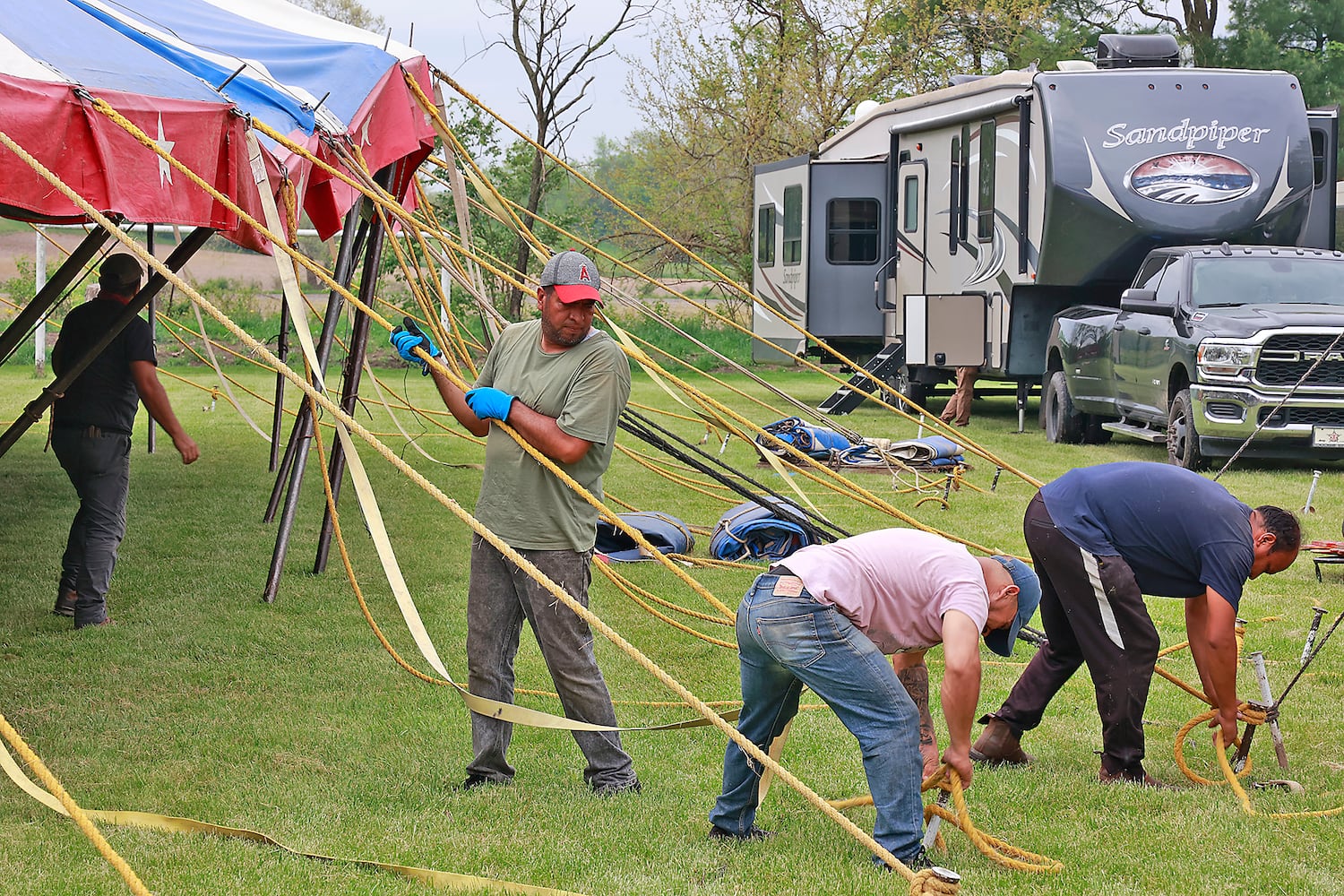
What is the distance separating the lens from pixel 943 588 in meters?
3.79

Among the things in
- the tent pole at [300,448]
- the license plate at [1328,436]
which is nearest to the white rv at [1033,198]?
the license plate at [1328,436]

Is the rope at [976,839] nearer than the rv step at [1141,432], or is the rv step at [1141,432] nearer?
the rope at [976,839]

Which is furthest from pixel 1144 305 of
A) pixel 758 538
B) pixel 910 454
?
pixel 758 538

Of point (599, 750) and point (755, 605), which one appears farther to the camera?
point (599, 750)

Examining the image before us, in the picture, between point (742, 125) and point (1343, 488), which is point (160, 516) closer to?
point (1343, 488)

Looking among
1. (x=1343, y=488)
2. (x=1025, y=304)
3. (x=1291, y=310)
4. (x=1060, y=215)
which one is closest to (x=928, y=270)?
(x=1025, y=304)

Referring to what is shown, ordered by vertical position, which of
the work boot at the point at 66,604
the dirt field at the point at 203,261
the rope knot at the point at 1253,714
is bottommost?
the work boot at the point at 66,604

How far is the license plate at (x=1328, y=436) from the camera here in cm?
1182

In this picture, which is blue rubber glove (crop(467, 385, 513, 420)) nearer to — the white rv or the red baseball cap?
the red baseball cap

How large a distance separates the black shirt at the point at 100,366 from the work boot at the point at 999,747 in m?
4.47

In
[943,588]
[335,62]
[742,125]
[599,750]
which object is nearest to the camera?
[943,588]

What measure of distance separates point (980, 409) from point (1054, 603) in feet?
48.8

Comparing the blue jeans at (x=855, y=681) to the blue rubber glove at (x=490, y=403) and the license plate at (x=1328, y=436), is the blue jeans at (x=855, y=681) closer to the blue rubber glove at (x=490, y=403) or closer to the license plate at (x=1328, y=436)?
the blue rubber glove at (x=490, y=403)

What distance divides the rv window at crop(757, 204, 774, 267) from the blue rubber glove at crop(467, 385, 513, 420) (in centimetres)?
1559
